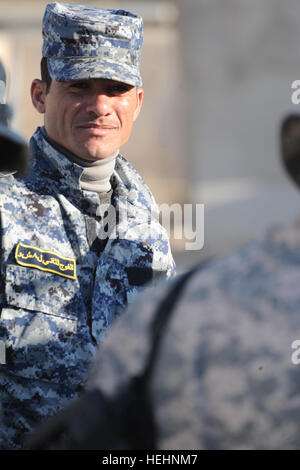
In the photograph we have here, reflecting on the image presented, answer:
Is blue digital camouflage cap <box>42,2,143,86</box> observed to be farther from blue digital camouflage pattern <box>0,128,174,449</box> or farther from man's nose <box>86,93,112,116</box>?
blue digital camouflage pattern <box>0,128,174,449</box>

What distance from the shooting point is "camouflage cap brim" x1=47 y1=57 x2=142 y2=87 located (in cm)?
224

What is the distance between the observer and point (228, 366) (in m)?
1.12

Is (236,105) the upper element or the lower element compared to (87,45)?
lower

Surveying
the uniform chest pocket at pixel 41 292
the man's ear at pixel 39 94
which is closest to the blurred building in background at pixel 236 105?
the man's ear at pixel 39 94

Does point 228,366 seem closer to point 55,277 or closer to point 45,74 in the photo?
point 55,277

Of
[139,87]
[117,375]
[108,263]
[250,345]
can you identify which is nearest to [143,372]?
[117,375]

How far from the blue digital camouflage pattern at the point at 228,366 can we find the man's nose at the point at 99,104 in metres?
1.24

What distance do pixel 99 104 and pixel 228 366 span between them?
4.42 feet

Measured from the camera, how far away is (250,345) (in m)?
1.12

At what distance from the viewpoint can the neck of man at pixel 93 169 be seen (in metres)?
2.28

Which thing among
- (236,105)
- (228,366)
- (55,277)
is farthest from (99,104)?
(236,105)

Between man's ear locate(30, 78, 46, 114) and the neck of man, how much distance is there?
0.38 feet

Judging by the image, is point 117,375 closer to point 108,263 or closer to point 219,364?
point 219,364

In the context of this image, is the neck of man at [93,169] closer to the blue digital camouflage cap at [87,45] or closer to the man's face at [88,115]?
the man's face at [88,115]
